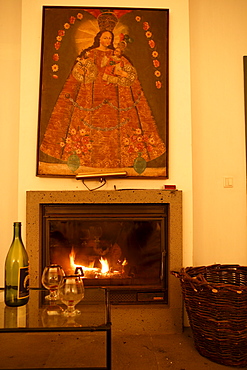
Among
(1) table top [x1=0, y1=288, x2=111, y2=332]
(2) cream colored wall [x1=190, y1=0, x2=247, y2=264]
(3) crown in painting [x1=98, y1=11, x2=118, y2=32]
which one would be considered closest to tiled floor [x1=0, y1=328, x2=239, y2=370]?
(1) table top [x1=0, y1=288, x2=111, y2=332]

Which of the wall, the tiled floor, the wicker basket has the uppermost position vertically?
the wall

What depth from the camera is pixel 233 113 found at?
275cm

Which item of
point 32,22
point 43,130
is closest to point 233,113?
point 43,130

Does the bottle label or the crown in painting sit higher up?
the crown in painting

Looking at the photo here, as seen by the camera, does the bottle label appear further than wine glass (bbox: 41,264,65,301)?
No

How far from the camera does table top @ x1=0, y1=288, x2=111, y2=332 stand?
4.63ft

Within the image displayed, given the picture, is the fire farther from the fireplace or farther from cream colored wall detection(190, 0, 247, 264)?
cream colored wall detection(190, 0, 247, 264)

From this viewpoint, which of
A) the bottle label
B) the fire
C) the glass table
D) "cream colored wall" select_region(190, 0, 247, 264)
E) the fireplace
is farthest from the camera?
"cream colored wall" select_region(190, 0, 247, 264)

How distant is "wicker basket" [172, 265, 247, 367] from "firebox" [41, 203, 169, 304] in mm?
509

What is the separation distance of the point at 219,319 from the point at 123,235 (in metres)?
0.91

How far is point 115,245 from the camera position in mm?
2598

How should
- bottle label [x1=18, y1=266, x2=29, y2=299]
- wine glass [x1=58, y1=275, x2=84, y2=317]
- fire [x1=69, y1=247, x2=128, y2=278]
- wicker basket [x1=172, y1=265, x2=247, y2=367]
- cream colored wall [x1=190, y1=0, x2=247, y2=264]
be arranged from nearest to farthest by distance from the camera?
wine glass [x1=58, y1=275, x2=84, y2=317] < bottle label [x1=18, y1=266, x2=29, y2=299] < wicker basket [x1=172, y1=265, x2=247, y2=367] < fire [x1=69, y1=247, x2=128, y2=278] < cream colored wall [x1=190, y1=0, x2=247, y2=264]

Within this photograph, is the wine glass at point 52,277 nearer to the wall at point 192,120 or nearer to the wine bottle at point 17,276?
the wine bottle at point 17,276

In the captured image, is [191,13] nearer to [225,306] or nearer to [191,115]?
[191,115]
